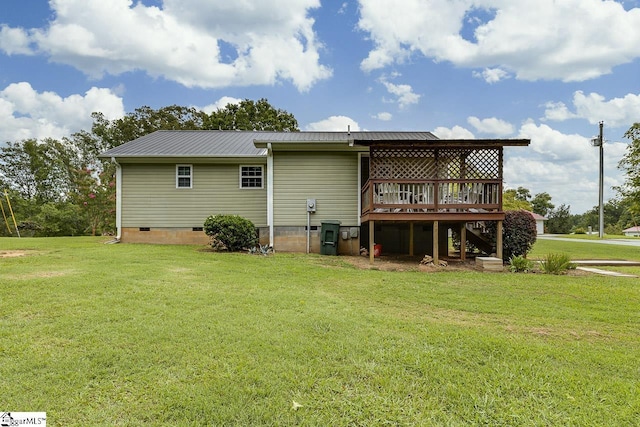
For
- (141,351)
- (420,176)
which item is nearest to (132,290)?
(141,351)

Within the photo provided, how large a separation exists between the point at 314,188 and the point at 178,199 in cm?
506

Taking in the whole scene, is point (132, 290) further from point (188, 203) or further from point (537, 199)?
point (537, 199)

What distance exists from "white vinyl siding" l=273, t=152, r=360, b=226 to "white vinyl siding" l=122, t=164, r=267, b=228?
3.87 feet

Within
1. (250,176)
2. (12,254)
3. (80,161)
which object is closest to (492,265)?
(250,176)

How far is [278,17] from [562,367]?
12152mm

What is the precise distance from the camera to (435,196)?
31.6ft

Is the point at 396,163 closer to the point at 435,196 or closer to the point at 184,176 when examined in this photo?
the point at 435,196

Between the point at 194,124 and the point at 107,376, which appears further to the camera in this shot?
the point at 194,124

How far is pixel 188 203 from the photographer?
41.3 feet

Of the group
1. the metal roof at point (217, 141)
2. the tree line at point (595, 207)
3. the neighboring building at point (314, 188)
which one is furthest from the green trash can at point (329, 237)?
the tree line at point (595, 207)

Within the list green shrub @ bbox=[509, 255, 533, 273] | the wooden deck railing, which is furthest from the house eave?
green shrub @ bbox=[509, 255, 533, 273]

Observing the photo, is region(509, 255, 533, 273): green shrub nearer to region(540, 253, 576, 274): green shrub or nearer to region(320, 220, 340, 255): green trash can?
region(540, 253, 576, 274): green shrub

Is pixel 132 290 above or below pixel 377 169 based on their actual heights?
below

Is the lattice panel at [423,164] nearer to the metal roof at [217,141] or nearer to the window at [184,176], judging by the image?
the metal roof at [217,141]
